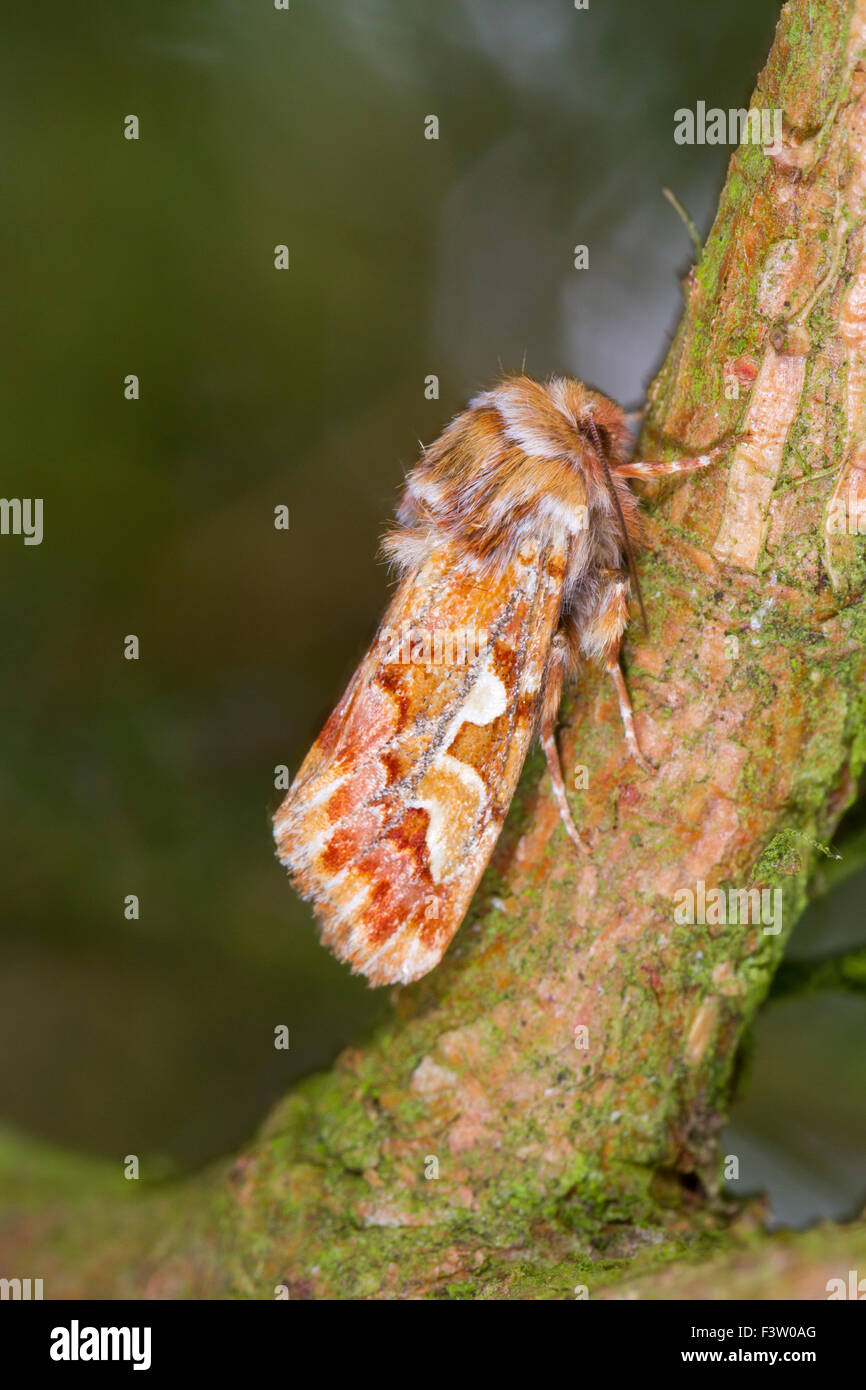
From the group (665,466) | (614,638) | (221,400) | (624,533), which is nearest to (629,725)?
(614,638)

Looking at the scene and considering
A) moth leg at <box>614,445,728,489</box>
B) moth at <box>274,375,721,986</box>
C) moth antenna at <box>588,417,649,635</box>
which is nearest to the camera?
moth leg at <box>614,445,728,489</box>

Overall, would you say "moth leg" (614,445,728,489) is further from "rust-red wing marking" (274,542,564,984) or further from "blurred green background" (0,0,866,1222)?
"blurred green background" (0,0,866,1222)

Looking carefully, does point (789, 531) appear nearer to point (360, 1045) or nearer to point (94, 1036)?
point (360, 1045)

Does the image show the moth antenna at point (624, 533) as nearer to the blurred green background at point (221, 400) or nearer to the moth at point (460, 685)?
the moth at point (460, 685)

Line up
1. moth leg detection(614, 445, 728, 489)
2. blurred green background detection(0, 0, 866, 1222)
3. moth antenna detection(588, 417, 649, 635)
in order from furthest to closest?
blurred green background detection(0, 0, 866, 1222) < moth antenna detection(588, 417, 649, 635) < moth leg detection(614, 445, 728, 489)

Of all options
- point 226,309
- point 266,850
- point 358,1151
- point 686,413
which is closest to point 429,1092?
point 358,1151

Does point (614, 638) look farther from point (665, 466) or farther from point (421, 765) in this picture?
point (421, 765)

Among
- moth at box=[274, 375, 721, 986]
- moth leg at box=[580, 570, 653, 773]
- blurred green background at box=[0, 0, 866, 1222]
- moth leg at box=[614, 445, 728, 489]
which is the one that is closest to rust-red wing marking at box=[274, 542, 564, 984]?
moth at box=[274, 375, 721, 986]
